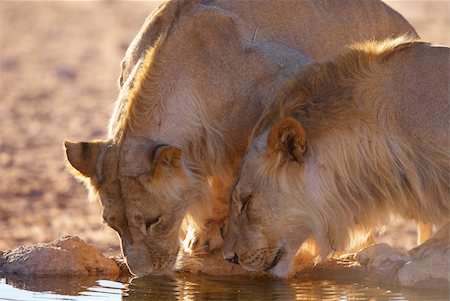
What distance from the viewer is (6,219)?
9.28 m

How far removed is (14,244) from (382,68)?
143 inches

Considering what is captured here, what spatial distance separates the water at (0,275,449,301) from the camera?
19.2 feet

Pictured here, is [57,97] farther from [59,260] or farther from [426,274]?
[426,274]

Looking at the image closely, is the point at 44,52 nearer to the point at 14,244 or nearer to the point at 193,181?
the point at 14,244

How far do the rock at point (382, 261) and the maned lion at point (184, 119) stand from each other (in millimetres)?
878

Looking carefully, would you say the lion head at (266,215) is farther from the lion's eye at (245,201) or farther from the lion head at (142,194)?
the lion head at (142,194)

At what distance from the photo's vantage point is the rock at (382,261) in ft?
19.9

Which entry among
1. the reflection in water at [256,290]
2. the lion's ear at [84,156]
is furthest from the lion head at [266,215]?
the lion's ear at [84,156]

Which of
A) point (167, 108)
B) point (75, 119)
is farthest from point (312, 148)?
point (75, 119)

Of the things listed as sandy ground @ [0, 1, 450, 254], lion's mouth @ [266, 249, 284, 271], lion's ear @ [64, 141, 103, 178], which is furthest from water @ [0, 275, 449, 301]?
sandy ground @ [0, 1, 450, 254]

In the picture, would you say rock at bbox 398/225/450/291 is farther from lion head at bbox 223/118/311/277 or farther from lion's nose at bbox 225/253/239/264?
lion's nose at bbox 225/253/239/264

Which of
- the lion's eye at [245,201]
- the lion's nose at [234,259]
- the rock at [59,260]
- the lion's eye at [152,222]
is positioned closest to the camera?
the lion's eye at [245,201]

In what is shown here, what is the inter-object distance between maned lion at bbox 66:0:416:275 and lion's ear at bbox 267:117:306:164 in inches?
26.0

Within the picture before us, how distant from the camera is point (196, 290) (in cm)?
618
